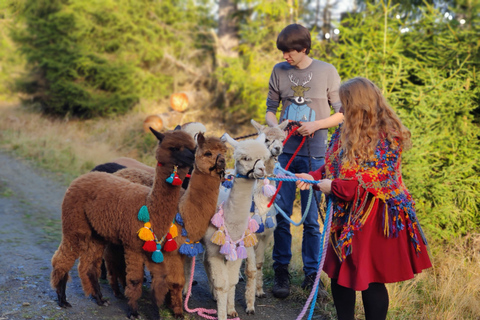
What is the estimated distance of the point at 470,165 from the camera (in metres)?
6.54

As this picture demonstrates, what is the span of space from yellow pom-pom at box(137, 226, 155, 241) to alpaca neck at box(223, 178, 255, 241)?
23.4 inches

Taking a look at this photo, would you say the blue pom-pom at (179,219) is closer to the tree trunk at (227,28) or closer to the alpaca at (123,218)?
the alpaca at (123,218)

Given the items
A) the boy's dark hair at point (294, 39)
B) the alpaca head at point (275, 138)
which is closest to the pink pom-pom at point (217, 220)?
the alpaca head at point (275, 138)

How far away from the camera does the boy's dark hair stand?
3820 mm

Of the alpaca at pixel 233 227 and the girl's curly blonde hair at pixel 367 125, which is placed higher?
the girl's curly blonde hair at pixel 367 125

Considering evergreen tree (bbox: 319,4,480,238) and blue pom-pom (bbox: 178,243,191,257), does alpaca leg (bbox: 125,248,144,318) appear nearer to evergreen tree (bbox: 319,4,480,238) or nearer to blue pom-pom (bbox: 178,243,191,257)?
blue pom-pom (bbox: 178,243,191,257)

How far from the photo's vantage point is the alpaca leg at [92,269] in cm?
371

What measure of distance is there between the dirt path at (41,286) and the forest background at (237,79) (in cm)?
114

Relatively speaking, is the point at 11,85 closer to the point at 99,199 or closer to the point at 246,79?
the point at 246,79

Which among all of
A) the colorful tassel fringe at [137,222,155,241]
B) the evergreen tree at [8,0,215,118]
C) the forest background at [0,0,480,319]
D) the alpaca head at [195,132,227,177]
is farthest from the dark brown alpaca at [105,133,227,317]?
the evergreen tree at [8,0,215,118]

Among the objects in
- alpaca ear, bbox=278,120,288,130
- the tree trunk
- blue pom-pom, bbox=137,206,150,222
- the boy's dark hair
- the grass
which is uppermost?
the tree trunk

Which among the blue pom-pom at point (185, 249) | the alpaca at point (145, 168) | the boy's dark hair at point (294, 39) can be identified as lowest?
the blue pom-pom at point (185, 249)

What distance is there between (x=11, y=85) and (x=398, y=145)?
1717 centimetres

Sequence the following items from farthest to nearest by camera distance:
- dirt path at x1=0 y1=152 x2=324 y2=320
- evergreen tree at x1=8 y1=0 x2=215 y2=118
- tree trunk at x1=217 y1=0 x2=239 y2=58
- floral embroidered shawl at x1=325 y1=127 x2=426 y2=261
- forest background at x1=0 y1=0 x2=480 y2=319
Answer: evergreen tree at x1=8 y1=0 x2=215 y2=118, tree trunk at x1=217 y1=0 x2=239 y2=58, forest background at x1=0 y1=0 x2=480 y2=319, dirt path at x1=0 y1=152 x2=324 y2=320, floral embroidered shawl at x1=325 y1=127 x2=426 y2=261
